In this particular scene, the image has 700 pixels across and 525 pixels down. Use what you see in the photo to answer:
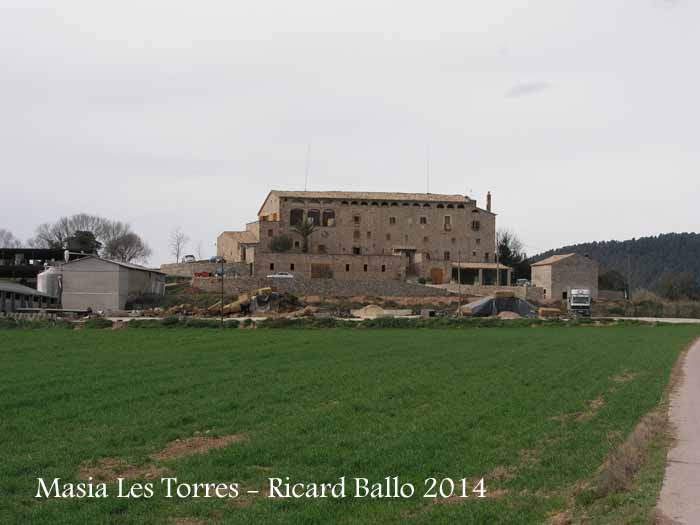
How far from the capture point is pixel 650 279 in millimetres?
175625

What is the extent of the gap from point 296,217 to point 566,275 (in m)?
32.6

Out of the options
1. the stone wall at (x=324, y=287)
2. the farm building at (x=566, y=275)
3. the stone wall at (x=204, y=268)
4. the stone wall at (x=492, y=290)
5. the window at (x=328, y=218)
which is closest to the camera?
the stone wall at (x=324, y=287)

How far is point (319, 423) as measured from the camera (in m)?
14.6

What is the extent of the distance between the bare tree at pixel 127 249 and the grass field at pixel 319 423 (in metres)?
95.3

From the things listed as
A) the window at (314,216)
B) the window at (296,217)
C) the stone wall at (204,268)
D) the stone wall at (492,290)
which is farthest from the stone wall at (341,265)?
the window at (314,216)

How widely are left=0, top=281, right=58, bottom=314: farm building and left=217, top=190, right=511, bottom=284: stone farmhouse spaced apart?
88.4ft

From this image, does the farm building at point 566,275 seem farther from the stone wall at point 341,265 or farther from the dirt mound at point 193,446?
the dirt mound at point 193,446

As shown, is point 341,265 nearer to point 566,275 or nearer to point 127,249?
point 566,275

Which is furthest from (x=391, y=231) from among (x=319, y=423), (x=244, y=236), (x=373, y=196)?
(x=319, y=423)

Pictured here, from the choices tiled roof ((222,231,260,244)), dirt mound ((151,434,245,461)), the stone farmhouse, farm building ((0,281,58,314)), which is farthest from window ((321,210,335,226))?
dirt mound ((151,434,245,461))

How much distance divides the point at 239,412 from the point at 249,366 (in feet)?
32.1

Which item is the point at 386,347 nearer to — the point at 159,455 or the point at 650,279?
the point at 159,455

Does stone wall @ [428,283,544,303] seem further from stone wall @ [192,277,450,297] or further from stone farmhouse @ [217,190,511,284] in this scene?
stone farmhouse @ [217,190,511,284]

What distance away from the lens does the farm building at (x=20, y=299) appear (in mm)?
65875
